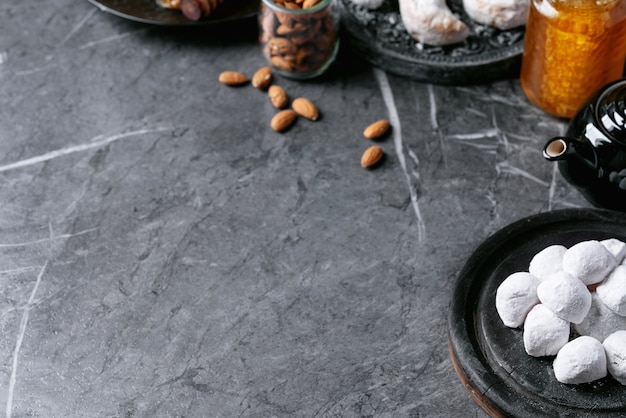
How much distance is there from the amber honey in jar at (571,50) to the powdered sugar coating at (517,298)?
0.36m

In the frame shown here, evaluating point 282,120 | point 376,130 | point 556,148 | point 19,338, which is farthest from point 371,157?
point 19,338

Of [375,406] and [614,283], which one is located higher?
[614,283]

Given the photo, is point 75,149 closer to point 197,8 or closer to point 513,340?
point 197,8

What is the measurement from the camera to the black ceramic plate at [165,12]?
57.3 inches

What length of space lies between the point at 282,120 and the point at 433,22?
0.28 metres

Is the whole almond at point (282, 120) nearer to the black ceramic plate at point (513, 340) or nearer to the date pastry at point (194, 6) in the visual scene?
the date pastry at point (194, 6)

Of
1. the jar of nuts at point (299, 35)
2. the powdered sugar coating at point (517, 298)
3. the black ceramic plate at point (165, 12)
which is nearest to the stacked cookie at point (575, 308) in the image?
the powdered sugar coating at point (517, 298)

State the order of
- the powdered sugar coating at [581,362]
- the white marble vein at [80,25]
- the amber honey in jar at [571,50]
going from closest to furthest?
the powdered sugar coating at [581,362] < the amber honey in jar at [571,50] < the white marble vein at [80,25]

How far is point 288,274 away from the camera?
3.84 ft

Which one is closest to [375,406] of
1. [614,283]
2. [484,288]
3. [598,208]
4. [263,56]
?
[484,288]

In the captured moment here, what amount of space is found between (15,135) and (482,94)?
733 mm

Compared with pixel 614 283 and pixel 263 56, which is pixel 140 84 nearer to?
pixel 263 56

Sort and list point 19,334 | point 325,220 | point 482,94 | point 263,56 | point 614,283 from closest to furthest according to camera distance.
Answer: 1. point 614,283
2. point 19,334
3. point 325,220
4. point 482,94
5. point 263,56

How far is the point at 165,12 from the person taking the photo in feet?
4.85
